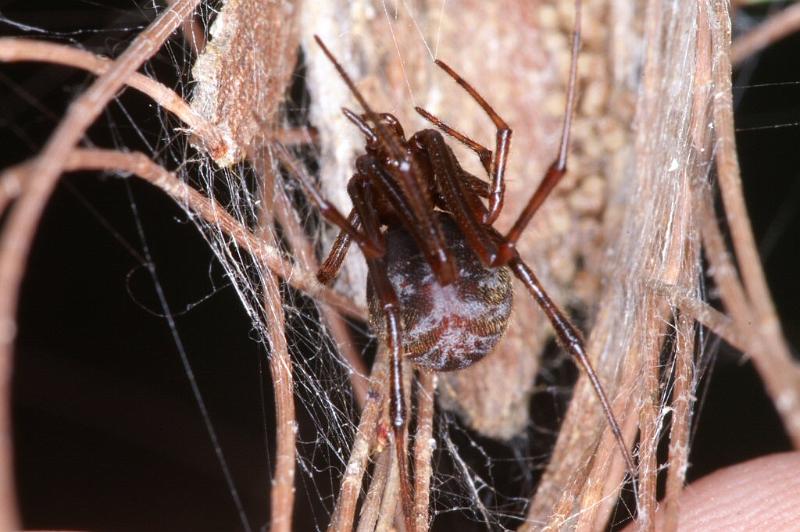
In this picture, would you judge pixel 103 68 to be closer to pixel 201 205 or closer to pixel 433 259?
pixel 201 205

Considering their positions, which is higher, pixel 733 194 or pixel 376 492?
pixel 733 194

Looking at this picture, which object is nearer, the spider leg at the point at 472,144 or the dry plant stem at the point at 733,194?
the dry plant stem at the point at 733,194

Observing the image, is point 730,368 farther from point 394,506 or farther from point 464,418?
point 394,506

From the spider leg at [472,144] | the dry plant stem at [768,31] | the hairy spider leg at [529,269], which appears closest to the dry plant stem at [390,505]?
the hairy spider leg at [529,269]

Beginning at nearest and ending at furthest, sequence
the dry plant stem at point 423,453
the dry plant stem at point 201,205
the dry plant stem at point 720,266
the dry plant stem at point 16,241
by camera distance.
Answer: the dry plant stem at point 16,241 < the dry plant stem at point 201,205 < the dry plant stem at point 423,453 < the dry plant stem at point 720,266

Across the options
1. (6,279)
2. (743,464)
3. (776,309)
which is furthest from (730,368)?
(6,279)

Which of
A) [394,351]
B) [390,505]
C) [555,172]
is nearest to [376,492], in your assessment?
[390,505]

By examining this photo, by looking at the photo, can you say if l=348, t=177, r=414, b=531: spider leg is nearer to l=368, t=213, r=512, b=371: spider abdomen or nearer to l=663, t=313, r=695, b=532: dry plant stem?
l=368, t=213, r=512, b=371: spider abdomen

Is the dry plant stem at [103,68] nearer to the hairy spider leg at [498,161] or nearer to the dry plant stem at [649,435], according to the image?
the hairy spider leg at [498,161]

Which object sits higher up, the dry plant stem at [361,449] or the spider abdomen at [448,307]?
the spider abdomen at [448,307]
